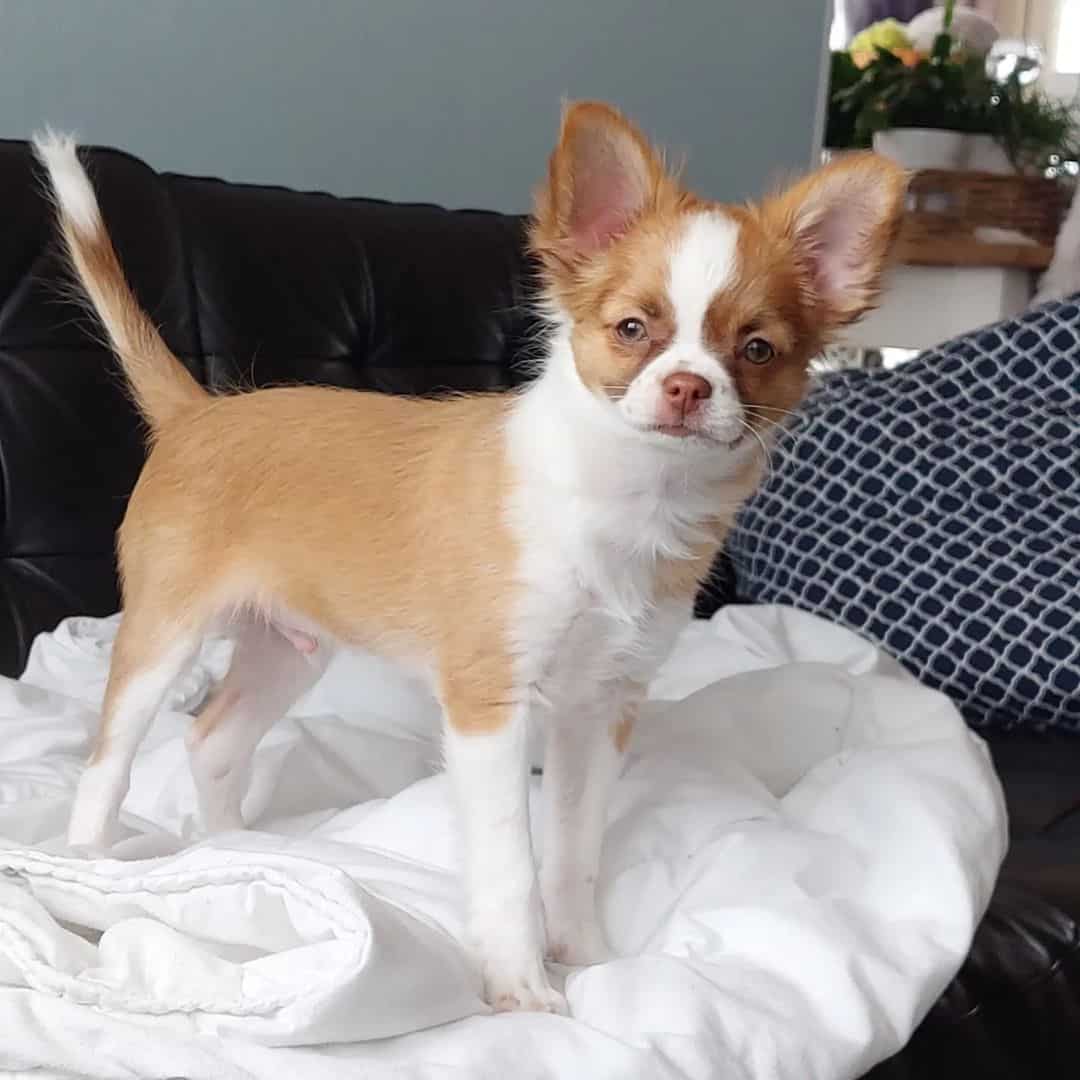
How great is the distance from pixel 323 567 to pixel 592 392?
0.34m

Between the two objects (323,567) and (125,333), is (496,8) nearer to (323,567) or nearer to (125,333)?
(125,333)

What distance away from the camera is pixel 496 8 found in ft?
7.70

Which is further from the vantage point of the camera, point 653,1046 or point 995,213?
point 995,213

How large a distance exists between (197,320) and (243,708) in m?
0.65

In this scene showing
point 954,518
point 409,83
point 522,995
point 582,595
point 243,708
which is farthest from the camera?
point 409,83

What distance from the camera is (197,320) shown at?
180 centimetres

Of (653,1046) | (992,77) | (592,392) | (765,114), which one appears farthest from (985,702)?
(992,77)

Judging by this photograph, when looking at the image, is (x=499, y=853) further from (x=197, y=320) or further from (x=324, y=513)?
(x=197, y=320)

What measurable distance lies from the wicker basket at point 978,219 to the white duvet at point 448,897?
1.43m

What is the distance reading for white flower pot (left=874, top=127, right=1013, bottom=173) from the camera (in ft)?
9.42

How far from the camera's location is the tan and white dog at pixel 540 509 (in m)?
1.02

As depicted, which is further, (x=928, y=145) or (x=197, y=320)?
(x=928, y=145)

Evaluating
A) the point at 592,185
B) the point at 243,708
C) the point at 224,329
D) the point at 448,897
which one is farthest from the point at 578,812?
the point at 224,329

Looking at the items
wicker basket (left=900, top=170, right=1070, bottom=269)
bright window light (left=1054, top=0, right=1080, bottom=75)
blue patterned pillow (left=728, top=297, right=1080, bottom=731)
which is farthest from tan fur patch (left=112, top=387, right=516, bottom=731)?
bright window light (left=1054, top=0, right=1080, bottom=75)
